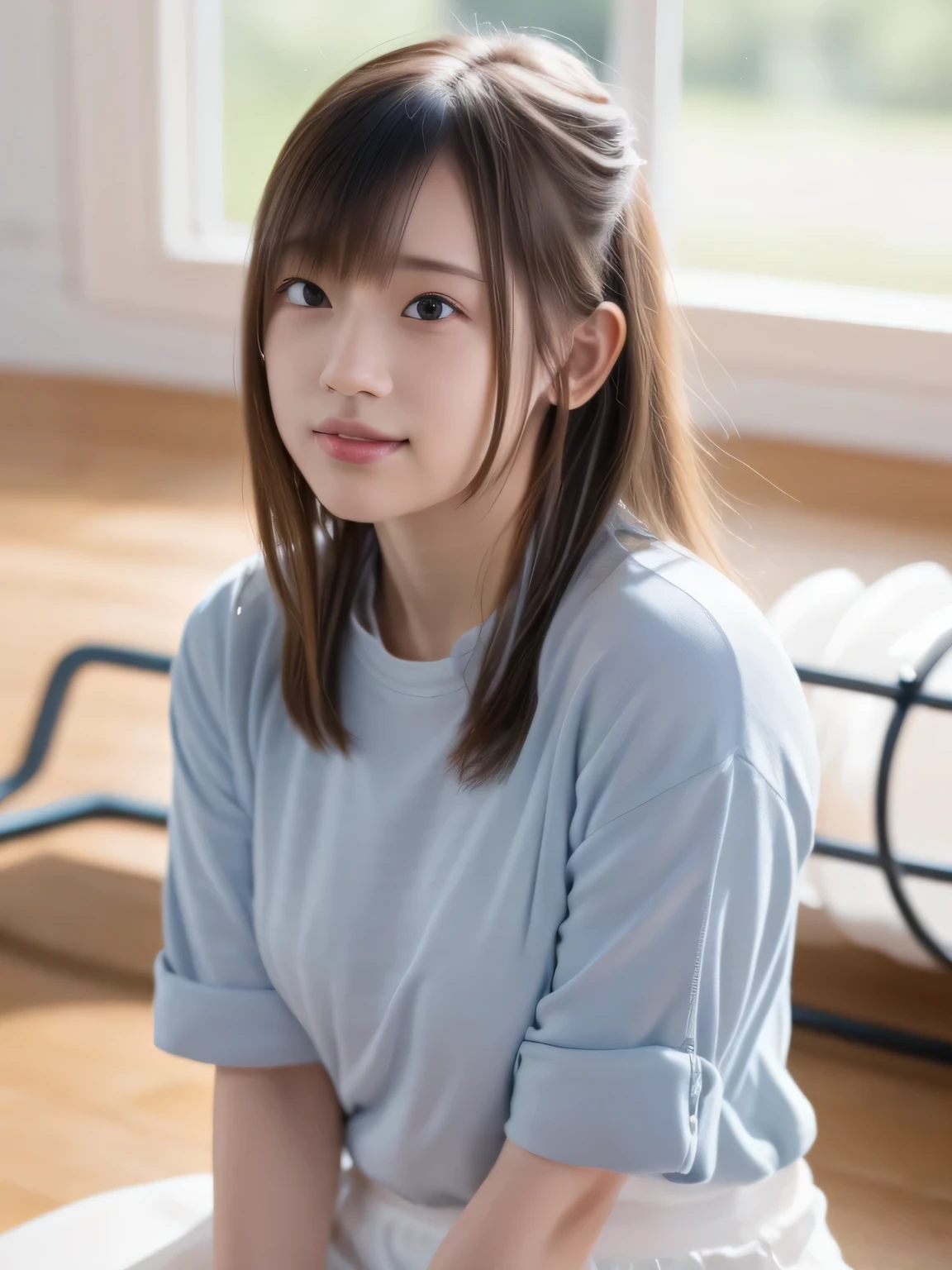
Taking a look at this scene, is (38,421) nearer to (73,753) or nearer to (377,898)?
(73,753)

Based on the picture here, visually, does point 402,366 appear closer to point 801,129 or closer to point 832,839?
point 832,839

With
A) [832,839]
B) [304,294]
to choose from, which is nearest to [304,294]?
[304,294]

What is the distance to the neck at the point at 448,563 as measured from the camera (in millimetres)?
783

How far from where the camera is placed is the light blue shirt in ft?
2.26

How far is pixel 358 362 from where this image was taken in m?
0.68

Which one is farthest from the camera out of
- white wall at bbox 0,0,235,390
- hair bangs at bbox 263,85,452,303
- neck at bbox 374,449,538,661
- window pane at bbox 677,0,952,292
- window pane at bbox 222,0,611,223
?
window pane at bbox 222,0,611,223

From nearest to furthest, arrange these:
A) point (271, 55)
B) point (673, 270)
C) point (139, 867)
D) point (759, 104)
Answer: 1. point (139, 867)
2. point (673, 270)
3. point (759, 104)
4. point (271, 55)

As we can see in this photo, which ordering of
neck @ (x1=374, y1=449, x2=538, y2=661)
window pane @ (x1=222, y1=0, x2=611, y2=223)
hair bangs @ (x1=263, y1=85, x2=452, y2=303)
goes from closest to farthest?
hair bangs @ (x1=263, y1=85, x2=452, y2=303), neck @ (x1=374, y1=449, x2=538, y2=661), window pane @ (x1=222, y1=0, x2=611, y2=223)

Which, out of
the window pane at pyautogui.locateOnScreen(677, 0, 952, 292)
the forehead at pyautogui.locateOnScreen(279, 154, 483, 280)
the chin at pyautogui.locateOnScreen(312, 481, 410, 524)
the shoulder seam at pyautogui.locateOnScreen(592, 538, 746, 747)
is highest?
the window pane at pyautogui.locateOnScreen(677, 0, 952, 292)

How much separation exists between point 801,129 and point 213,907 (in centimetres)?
328

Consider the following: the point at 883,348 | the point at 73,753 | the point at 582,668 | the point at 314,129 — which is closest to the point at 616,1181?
the point at 582,668

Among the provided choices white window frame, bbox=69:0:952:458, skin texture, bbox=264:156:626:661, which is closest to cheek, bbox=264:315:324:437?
skin texture, bbox=264:156:626:661

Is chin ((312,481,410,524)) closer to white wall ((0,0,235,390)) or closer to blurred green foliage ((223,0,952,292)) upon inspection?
blurred green foliage ((223,0,952,292))

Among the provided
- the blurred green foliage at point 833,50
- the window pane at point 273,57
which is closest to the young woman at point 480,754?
the blurred green foliage at point 833,50
